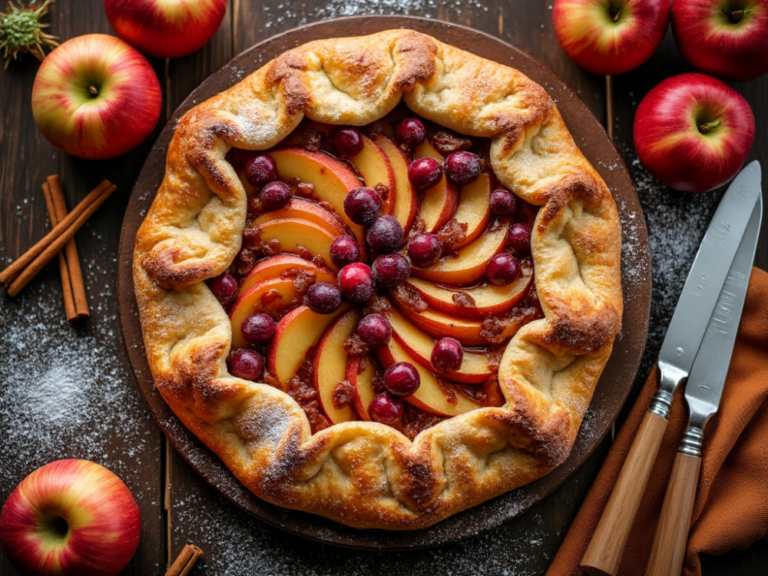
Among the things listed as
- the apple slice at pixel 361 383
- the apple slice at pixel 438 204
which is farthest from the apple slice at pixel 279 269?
the apple slice at pixel 438 204

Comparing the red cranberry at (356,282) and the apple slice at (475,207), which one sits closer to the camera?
the red cranberry at (356,282)

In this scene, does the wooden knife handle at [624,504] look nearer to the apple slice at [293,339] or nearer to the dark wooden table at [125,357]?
the dark wooden table at [125,357]

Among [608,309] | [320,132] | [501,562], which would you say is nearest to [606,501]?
[501,562]

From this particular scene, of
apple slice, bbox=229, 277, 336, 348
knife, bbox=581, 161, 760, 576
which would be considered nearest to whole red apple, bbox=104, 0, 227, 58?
apple slice, bbox=229, 277, 336, 348

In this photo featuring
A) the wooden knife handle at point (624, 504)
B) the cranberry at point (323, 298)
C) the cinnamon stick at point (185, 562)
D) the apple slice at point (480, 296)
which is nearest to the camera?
the cranberry at point (323, 298)

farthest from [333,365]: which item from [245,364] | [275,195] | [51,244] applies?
[51,244]

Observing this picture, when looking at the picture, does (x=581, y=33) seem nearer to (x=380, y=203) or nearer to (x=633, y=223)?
(x=633, y=223)
